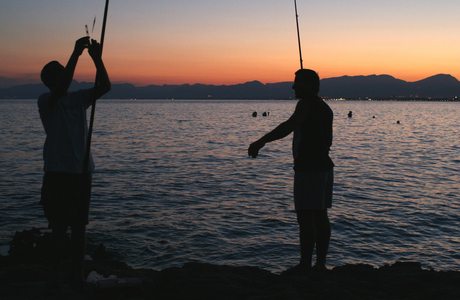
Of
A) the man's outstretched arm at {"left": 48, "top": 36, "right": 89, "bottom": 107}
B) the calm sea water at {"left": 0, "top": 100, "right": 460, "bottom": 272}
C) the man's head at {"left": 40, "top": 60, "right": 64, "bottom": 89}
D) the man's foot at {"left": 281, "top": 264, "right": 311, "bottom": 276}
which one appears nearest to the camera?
the man's outstretched arm at {"left": 48, "top": 36, "right": 89, "bottom": 107}

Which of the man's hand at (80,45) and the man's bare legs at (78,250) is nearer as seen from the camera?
the man's hand at (80,45)

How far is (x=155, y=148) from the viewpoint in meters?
24.5

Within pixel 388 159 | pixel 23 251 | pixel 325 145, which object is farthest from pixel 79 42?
pixel 388 159

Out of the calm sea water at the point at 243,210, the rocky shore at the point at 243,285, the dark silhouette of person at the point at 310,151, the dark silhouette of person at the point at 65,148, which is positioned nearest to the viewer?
the dark silhouette of person at the point at 65,148

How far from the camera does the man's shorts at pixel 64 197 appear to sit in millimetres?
3646

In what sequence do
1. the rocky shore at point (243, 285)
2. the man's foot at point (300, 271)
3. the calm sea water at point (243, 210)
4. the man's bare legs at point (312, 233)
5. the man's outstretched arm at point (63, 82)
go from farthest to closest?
the calm sea water at point (243, 210), the man's foot at point (300, 271), the man's bare legs at point (312, 233), the rocky shore at point (243, 285), the man's outstretched arm at point (63, 82)

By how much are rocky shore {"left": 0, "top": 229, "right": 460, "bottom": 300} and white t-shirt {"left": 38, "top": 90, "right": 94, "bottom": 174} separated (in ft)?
4.20

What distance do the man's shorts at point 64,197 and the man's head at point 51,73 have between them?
2.97ft

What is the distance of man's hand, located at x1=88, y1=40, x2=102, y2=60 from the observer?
381cm

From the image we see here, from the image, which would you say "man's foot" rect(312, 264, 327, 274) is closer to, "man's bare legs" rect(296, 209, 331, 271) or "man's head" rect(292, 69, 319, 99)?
"man's bare legs" rect(296, 209, 331, 271)

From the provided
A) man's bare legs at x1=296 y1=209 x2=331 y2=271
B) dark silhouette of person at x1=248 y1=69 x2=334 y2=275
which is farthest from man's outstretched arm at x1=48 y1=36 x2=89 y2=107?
man's bare legs at x1=296 y1=209 x2=331 y2=271

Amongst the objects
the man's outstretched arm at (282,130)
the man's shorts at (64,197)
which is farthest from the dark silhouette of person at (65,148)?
the man's outstretched arm at (282,130)

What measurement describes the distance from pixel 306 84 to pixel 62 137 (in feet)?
8.71

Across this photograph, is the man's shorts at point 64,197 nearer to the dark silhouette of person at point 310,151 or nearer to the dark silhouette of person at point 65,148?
the dark silhouette of person at point 65,148
